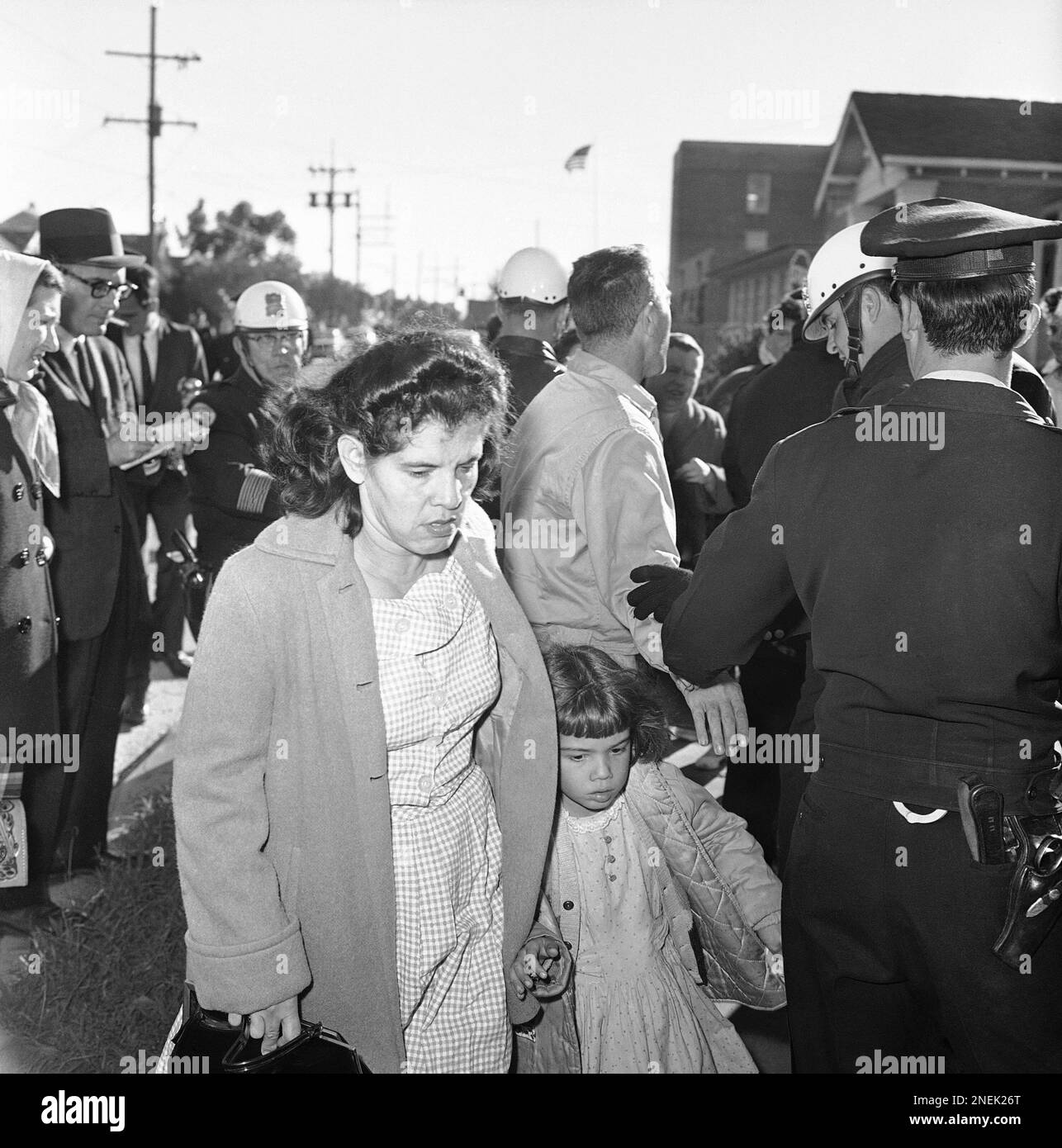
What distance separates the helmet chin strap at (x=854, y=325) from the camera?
330 cm

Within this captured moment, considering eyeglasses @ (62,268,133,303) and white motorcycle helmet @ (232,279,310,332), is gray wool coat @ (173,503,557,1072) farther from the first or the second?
white motorcycle helmet @ (232,279,310,332)

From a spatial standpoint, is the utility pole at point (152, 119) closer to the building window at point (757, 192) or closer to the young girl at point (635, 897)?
the building window at point (757, 192)

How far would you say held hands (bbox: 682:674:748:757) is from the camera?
3168mm

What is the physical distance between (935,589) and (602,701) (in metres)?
1.06

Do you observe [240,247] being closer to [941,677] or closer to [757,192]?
[757,192]

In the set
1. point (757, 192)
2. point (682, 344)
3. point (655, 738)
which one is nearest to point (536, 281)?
point (682, 344)

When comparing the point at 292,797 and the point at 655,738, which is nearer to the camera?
the point at 292,797

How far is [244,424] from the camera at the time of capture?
18.7 feet

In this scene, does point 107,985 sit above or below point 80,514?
below

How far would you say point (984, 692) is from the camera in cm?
231

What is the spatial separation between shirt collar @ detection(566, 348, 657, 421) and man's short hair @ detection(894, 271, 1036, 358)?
1.55 meters

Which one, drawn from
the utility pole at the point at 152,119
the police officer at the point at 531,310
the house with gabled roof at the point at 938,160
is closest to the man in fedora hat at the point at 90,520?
the police officer at the point at 531,310
